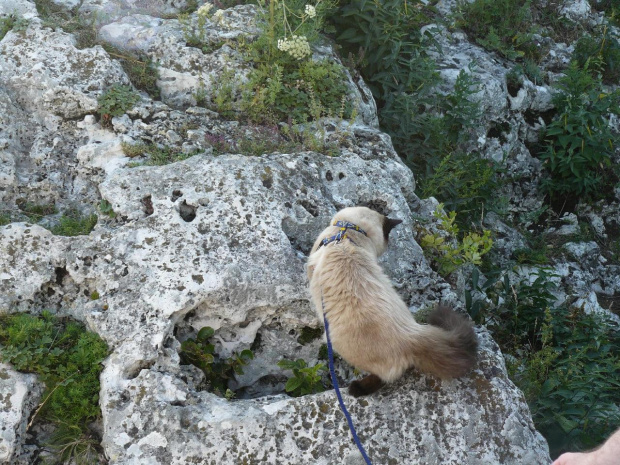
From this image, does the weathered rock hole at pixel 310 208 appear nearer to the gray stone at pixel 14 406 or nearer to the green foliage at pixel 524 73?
the gray stone at pixel 14 406

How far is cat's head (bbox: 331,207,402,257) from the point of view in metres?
4.22

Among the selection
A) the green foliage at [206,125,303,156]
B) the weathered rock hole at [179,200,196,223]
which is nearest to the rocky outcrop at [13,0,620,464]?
the weathered rock hole at [179,200,196,223]

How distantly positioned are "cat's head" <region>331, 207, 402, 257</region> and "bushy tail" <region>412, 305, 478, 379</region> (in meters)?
0.87

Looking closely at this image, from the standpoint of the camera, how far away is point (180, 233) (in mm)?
4266

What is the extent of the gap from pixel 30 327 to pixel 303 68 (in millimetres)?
3625

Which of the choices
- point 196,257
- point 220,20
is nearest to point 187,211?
point 196,257

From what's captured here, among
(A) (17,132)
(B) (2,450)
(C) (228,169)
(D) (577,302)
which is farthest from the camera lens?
(D) (577,302)

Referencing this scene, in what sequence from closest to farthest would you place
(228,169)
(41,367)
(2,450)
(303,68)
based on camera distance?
1. (2,450)
2. (41,367)
3. (228,169)
4. (303,68)

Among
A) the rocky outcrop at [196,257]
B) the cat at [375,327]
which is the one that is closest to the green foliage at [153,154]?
the rocky outcrop at [196,257]

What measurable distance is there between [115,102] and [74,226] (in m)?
1.42

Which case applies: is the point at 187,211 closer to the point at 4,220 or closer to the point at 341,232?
the point at 341,232

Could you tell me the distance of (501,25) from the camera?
8.35 m

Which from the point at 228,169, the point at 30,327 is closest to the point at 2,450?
the point at 30,327

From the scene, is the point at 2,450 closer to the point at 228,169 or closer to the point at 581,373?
the point at 228,169
